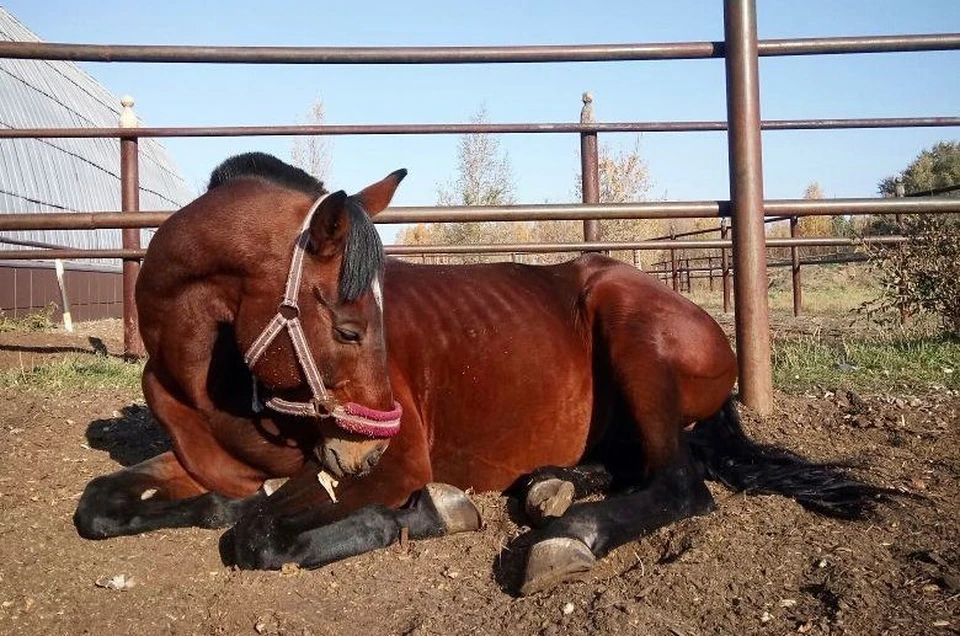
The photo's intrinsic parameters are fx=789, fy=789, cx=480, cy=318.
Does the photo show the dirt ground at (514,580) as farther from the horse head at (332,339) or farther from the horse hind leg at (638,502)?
the horse head at (332,339)

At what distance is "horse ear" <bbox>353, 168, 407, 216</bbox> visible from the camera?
278 cm

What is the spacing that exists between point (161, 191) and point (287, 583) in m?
23.4

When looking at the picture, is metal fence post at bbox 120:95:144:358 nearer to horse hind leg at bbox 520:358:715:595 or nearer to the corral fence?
the corral fence

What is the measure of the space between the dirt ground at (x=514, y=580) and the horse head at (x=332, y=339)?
416mm

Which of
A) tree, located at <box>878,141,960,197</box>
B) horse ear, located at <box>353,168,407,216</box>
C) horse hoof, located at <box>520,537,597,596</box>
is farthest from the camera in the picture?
tree, located at <box>878,141,960,197</box>

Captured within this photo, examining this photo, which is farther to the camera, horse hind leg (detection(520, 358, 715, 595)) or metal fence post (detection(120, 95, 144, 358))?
metal fence post (detection(120, 95, 144, 358))

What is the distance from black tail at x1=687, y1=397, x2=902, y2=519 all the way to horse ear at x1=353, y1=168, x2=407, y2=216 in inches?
62.7

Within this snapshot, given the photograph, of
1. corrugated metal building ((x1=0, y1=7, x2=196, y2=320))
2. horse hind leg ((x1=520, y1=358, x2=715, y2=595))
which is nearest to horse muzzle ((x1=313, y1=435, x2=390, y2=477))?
horse hind leg ((x1=520, y1=358, x2=715, y2=595))

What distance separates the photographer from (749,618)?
1881 millimetres

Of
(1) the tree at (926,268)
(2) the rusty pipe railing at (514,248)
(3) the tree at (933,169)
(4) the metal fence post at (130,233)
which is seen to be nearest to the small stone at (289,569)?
(2) the rusty pipe railing at (514,248)

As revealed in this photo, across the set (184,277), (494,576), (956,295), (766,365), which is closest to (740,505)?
(494,576)

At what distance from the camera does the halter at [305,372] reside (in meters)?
2.35

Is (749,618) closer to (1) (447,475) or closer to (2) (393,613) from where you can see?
(2) (393,613)

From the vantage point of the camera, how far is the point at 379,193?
9.20 ft
